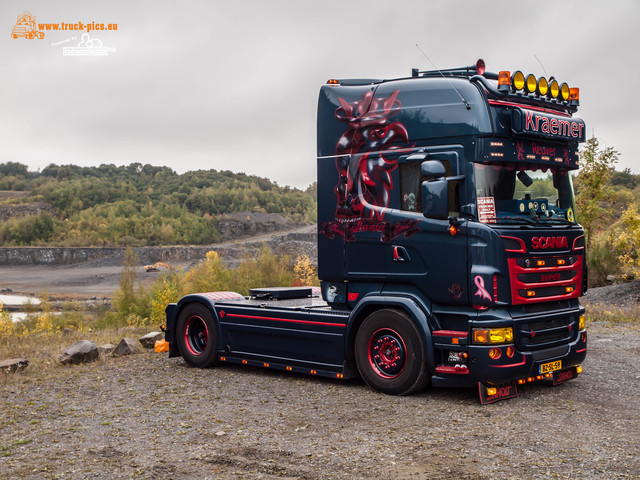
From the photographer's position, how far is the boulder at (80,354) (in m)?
11.4

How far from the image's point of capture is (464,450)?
5930mm

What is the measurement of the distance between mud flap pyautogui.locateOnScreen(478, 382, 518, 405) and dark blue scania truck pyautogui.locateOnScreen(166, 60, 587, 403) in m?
0.02

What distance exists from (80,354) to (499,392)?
7.21 meters

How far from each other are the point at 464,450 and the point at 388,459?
0.72 meters

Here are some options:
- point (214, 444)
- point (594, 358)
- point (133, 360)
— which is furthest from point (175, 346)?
point (594, 358)

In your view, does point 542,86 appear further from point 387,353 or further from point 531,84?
point 387,353

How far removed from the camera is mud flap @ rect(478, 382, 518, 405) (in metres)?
7.51

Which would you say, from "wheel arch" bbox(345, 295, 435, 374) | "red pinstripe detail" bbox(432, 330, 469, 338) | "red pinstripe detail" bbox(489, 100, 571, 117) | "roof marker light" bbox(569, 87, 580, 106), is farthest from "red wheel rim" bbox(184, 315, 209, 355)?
"roof marker light" bbox(569, 87, 580, 106)

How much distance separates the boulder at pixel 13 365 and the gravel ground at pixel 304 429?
1.26 meters

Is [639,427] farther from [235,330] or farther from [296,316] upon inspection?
[235,330]

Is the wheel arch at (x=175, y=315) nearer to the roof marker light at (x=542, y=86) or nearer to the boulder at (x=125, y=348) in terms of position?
the boulder at (x=125, y=348)

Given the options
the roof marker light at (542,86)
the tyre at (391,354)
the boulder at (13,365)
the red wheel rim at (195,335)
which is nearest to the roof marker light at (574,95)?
the roof marker light at (542,86)

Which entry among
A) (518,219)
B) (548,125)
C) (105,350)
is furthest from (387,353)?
(105,350)

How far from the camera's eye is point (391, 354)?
8.12m
